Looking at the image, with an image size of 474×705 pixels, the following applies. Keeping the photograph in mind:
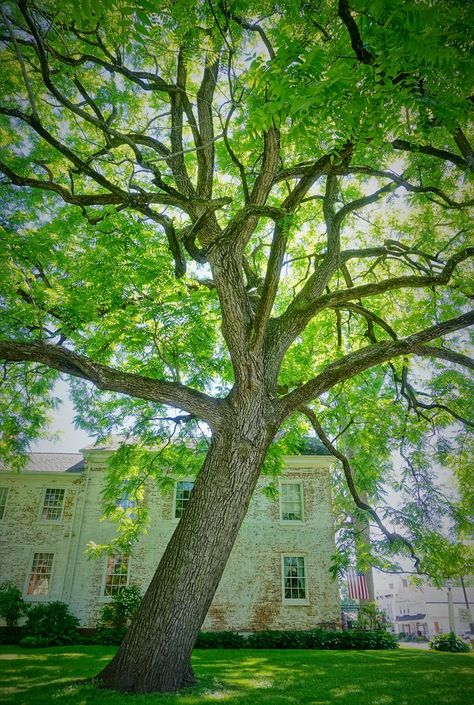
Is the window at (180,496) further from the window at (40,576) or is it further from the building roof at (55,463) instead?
the window at (40,576)

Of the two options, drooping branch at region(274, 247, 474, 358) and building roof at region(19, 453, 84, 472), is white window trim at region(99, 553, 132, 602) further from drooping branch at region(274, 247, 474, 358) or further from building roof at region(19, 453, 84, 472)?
drooping branch at region(274, 247, 474, 358)

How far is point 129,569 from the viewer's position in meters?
16.5

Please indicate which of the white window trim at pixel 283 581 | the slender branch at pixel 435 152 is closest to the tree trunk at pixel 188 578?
the slender branch at pixel 435 152

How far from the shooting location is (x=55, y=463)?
63.8 feet

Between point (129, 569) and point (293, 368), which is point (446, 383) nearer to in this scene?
point (293, 368)

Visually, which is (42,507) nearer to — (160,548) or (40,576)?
(40,576)

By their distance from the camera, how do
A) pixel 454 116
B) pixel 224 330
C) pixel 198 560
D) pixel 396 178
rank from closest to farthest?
pixel 454 116, pixel 198 560, pixel 224 330, pixel 396 178

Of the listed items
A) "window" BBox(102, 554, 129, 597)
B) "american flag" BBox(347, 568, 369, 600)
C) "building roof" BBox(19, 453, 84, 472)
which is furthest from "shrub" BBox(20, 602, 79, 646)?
"american flag" BBox(347, 568, 369, 600)

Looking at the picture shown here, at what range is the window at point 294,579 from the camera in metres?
16.4

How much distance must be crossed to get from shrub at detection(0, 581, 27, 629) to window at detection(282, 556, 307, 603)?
388 inches

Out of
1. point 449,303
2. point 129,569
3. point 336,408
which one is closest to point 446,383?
point 449,303

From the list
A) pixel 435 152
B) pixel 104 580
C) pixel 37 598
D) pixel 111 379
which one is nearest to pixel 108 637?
pixel 104 580

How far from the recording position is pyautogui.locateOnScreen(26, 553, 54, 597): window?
16.6 metres

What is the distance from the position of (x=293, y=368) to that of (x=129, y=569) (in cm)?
1291
